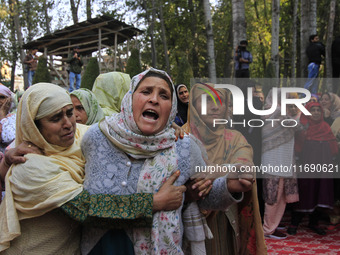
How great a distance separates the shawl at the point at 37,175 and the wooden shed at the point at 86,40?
13.6m

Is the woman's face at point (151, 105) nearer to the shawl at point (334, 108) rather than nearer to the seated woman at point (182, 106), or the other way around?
the seated woman at point (182, 106)

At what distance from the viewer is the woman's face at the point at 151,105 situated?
6.15 ft

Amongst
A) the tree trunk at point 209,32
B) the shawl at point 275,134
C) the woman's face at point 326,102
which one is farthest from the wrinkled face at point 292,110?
the tree trunk at point 209,32

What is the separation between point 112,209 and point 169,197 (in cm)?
29

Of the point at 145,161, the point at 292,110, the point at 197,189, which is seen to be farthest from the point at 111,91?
the point at 292,110

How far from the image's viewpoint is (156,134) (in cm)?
190

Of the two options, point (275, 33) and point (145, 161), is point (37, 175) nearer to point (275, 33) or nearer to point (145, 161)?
point (145, 161)

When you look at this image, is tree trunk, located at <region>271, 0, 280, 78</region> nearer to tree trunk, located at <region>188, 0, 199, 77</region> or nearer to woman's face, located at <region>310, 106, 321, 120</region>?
woman's face, located at <region>310, 106, 321, 120</region>

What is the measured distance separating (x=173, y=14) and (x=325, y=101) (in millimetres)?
Answer: 15628

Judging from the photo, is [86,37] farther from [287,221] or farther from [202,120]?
[202,120]

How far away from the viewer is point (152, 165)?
6.16ft

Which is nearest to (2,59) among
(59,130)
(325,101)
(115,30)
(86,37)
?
(86,37)

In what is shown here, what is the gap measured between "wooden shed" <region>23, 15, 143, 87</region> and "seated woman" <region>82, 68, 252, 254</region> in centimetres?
1367

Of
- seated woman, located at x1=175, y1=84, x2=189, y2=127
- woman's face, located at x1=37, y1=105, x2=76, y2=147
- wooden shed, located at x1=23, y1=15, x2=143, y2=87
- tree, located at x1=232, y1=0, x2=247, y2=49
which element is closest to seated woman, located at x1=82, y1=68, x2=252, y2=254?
woman's face, located at x1=37, y1=105, x2=76, y2=147
